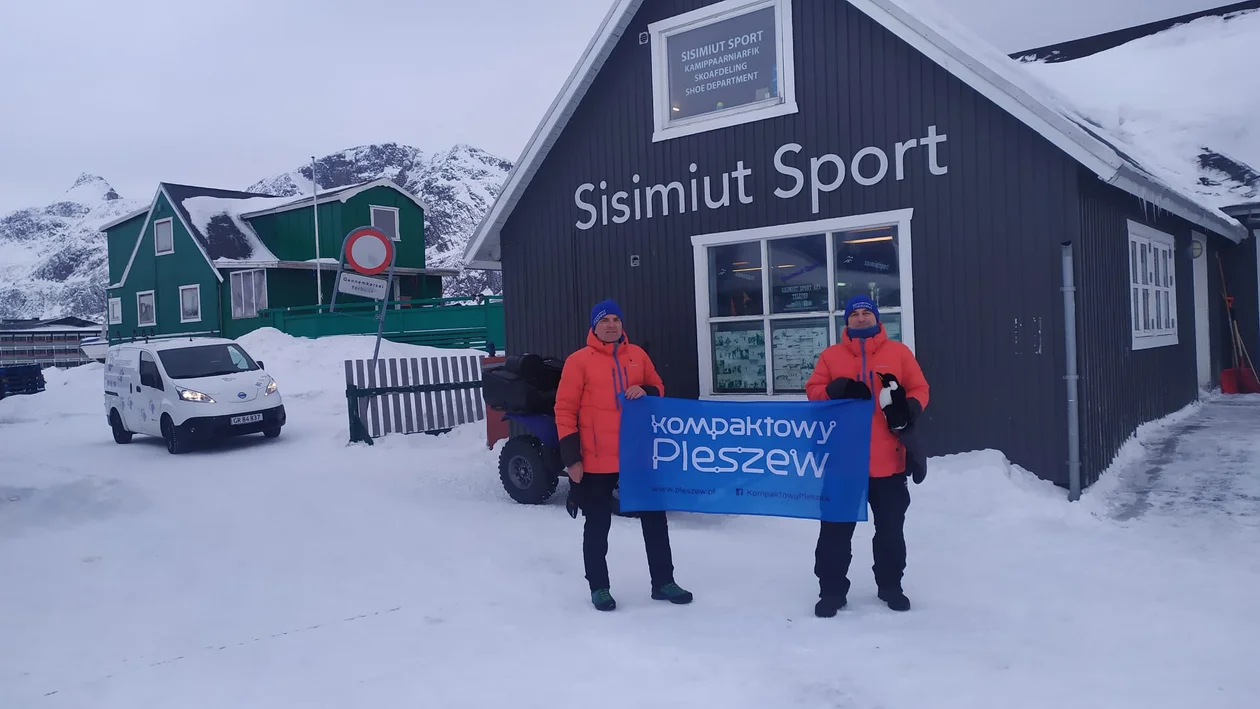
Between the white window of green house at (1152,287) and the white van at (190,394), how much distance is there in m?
11.4

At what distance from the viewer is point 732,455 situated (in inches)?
243

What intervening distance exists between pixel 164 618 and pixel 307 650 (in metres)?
1.32

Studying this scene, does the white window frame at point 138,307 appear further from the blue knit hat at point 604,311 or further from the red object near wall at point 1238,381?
the blue knit hat at point 604,311

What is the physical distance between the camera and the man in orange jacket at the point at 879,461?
546 centimetres

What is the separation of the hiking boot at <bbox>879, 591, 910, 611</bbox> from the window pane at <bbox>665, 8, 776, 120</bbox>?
5882mm

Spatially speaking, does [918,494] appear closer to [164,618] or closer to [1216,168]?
[164,618]

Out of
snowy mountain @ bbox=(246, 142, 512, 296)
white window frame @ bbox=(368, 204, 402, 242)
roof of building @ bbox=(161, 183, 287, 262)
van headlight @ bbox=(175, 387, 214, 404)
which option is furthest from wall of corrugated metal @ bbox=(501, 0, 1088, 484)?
snowy mountain @ bbox=(246, 142, 512, 296)

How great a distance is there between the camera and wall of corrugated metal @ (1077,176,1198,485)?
836 cm

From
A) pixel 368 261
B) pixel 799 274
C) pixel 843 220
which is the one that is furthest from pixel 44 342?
pixel 843 220

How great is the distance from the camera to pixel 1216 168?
1504 cm

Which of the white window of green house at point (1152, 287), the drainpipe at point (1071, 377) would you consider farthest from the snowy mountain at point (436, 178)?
the drainpipe at point (1071, 377)

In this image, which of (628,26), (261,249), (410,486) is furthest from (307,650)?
(261,249)

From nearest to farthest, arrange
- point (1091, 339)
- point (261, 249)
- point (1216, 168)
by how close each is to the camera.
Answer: point (1091, 339) → point (1216, 168) → point (261, 249)

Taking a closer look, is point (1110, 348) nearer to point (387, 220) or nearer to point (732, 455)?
point (732, 455)
